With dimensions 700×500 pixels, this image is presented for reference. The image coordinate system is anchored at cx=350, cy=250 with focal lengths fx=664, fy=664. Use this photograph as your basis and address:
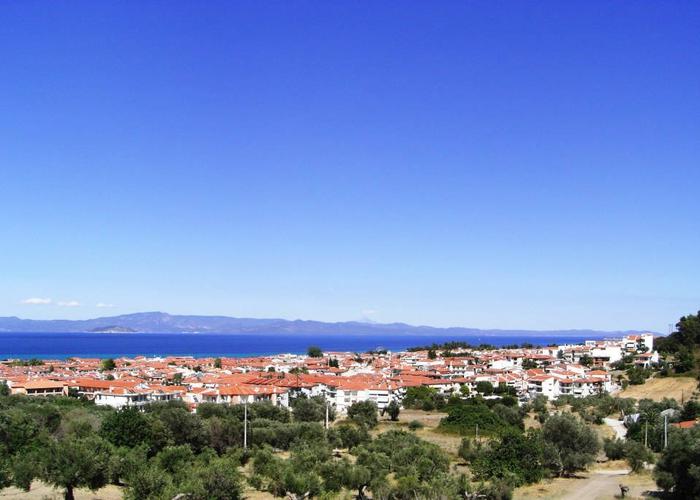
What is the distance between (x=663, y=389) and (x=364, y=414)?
3205cm

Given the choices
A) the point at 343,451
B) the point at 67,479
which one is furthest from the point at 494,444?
the point at 67,479

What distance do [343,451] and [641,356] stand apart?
7446cm

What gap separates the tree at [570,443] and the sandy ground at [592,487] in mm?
Result: 755

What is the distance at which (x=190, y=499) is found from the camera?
21.4 m

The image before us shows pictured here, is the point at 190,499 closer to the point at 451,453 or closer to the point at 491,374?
the point at 451,453

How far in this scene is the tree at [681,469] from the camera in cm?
2361

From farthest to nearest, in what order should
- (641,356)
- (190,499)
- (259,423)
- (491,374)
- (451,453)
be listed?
(641,356) < (491,374) < (259,423) < (451,453) < (190,499)

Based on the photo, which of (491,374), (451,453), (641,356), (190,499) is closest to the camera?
(190,499)

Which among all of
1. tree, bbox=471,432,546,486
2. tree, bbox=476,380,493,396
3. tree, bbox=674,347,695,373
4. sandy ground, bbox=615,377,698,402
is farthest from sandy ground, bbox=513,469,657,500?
tree, bbox=674,347,695,373

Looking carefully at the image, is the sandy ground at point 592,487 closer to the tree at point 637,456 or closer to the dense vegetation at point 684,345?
the tree at point 637,456

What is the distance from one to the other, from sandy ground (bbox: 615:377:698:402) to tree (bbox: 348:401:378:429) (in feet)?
89.2

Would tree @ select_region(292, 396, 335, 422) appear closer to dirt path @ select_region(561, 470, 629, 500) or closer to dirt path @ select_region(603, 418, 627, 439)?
dirt path @ select_region(603, 418, 627, 439)

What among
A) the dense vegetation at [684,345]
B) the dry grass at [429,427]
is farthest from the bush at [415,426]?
the dense vegetation at [684,345]

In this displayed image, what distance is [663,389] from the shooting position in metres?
65.3
